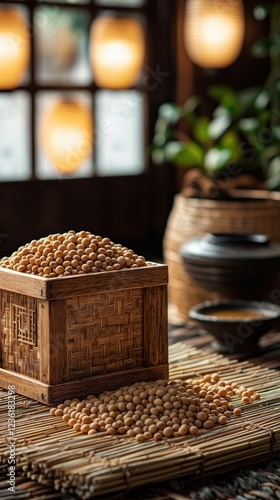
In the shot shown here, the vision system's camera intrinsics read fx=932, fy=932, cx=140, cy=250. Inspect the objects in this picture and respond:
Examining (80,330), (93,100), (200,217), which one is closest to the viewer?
(80,330)

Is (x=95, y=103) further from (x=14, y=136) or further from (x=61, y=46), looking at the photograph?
(x=14, y=136)

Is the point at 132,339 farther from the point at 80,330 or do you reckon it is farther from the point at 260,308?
the point at 260,308

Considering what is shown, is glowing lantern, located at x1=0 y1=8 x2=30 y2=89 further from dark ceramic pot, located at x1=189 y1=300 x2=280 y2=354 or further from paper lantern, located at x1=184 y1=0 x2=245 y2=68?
dark ceramic pot, located at x1=189 y1=300 x2=280 y2=354

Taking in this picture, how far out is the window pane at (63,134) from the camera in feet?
15.8

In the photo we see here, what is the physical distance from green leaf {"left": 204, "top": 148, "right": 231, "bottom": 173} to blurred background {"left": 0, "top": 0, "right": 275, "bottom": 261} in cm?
90

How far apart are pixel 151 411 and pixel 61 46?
3459mm

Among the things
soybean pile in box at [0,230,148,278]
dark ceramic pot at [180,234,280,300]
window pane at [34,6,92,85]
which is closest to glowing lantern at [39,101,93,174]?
window pane at [34,6,92,85]

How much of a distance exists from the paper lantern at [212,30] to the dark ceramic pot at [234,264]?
1903 millimetres

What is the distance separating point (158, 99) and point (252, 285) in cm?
248

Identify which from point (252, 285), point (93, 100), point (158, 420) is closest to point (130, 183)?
point (93, 100)

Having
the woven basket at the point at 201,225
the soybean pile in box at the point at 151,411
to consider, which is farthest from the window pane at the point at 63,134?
the soybean pile in box at the point at 151,411

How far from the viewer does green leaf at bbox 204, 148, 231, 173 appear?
4.12 metres

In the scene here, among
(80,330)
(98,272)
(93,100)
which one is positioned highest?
(93,100)

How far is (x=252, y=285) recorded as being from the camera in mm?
3373
